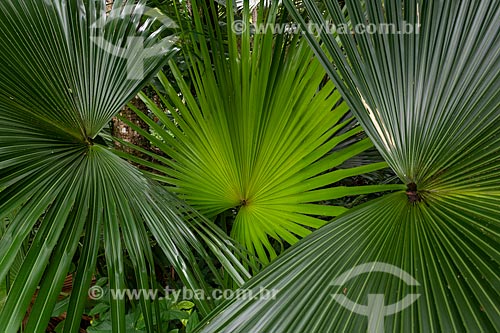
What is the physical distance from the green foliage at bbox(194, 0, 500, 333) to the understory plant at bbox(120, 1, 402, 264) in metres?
0.36

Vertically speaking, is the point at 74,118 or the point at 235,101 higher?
the point at 235,101

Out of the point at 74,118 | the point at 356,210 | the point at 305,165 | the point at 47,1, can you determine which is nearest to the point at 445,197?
the point at 356,210

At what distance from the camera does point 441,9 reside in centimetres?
56

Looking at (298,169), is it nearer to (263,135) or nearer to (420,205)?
(263,135)

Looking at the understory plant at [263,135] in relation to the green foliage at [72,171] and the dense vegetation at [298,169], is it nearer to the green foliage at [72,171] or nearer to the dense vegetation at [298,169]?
the dense vegetation at [298,169]

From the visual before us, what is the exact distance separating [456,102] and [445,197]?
13 centimetres

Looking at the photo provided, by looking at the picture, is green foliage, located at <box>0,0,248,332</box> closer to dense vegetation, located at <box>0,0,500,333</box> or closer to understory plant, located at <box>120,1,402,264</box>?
dense vegetation, located at <box>0,0,500,333</box>

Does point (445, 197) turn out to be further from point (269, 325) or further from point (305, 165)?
point (305, 165)

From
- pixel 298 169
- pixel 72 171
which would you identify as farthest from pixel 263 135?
pixel 72 171

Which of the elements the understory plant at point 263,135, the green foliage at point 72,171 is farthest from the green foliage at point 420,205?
the understory plant at point 263,135

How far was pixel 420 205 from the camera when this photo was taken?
500 millimetres

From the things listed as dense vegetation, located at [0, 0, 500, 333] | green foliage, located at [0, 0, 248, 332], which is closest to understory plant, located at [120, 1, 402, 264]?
dense vegetation, located at [0, 0, 500, 333]

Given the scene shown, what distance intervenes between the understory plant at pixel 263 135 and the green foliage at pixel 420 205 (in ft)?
1.18

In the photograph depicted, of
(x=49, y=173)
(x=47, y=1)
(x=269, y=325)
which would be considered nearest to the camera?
(x=269, y=325)
